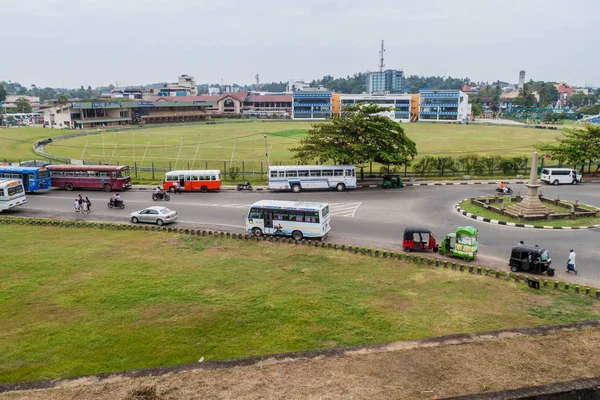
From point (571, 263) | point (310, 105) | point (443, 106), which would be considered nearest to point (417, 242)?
point (571, 263)

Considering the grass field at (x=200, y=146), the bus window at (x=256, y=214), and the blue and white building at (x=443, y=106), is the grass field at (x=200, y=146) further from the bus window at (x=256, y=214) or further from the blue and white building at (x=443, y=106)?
the blue and white building at (x=443, y=106)

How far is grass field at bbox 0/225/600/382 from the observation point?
13.0 m

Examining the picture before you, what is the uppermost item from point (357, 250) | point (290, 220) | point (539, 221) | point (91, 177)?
point (91, 177)

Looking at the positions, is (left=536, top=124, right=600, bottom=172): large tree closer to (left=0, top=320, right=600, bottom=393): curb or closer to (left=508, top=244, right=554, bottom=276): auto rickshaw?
→ (left=508, top=244, right=554, bottom=276): auto rickshaw

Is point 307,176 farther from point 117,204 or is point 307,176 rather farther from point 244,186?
point 117,204

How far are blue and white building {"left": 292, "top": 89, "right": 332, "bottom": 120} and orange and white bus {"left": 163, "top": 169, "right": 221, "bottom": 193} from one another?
10297 cm

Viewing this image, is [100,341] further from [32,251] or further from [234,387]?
[32,251]

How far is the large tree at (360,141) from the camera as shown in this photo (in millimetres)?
38688

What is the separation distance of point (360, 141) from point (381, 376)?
99.0 feet

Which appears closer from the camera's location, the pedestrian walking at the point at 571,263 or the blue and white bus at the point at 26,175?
the pedestrian walking at the point at 571,263

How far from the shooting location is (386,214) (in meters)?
29.5

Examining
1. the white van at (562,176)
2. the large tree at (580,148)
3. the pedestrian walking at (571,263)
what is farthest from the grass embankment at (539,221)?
the large tree at (580,148)

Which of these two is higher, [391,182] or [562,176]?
[562,176]

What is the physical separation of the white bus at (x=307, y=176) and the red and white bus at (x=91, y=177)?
12.8 m
